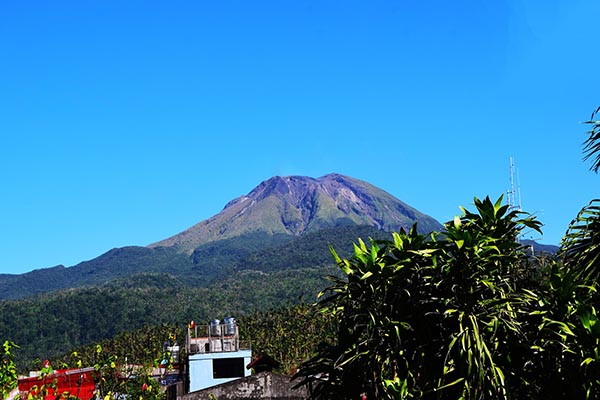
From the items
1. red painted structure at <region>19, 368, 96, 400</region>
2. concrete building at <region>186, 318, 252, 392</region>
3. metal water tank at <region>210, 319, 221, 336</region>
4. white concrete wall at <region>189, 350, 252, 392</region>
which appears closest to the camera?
red painted structure at <region>19, 368, 96, 400</region>

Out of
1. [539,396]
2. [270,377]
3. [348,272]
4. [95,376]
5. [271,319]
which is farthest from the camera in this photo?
[271,319]

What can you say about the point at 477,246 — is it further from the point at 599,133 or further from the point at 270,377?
the point at 270,377

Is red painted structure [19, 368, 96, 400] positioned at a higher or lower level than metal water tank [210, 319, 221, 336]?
lower

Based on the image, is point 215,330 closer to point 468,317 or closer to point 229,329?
point 229,329

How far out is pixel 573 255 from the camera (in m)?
18.0

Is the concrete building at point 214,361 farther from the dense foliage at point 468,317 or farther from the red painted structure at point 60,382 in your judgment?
the dense foliage at point 468,317

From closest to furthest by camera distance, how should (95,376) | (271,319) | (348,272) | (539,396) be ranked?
(95,376)
(539,396)
(348,272)
(271,319)

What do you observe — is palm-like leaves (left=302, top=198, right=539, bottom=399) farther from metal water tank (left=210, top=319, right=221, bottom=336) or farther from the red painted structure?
metal water tank (left=210, top=319, right=221, bottom=336)

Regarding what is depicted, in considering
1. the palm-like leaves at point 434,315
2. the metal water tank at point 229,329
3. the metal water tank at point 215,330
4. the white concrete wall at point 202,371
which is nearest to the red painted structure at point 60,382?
the palm-like leaves at point 434,315

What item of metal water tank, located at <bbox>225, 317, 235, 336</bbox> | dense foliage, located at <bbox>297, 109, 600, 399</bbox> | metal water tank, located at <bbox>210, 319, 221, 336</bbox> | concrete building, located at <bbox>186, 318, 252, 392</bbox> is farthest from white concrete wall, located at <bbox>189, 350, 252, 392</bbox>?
dense foliage, located at <bbox>297, 109, 600, 399</bbox>

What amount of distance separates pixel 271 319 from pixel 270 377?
313 feet

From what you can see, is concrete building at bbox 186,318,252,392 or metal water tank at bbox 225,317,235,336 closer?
concrete building at bbox 186,318,252,392

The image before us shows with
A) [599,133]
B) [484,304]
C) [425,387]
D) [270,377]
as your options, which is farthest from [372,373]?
[270,377]

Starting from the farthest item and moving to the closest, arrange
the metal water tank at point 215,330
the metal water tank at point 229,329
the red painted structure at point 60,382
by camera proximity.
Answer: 1. the metal water tank at point 229,329
2. the metal water tank at point 215,330
3. the red painted structure at point 60,382
